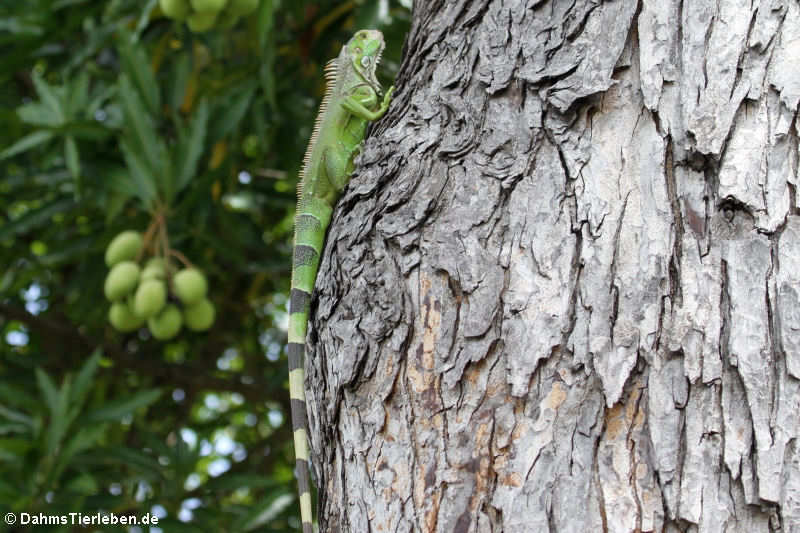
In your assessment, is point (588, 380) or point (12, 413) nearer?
point (588, 380)

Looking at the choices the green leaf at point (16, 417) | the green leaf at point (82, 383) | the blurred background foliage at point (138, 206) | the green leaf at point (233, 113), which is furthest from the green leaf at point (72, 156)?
the green leaf at point (16, 417)

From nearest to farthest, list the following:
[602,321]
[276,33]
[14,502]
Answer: [602,321], [14,502], [276,33]

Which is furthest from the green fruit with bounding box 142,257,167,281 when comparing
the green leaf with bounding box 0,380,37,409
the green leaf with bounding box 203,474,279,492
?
the green leaf with bounding box 203,474,279,492

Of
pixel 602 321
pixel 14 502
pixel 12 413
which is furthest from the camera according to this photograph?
pixel 12 413

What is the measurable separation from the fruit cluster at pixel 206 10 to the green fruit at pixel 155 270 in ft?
3.16

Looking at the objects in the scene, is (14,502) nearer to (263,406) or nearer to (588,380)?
(263,406)

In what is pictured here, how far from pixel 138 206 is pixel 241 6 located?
3.49 ft

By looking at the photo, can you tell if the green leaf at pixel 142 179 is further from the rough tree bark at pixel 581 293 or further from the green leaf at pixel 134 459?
the rough tree bark at pixel 581 293

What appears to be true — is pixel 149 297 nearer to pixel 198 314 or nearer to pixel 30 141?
pixel 198 314

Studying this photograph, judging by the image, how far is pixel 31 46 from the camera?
396 centimetres

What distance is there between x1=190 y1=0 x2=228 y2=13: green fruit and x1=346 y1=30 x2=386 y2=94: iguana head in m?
0.56

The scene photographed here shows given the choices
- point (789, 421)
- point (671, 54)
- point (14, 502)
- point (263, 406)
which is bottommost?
point (789, 421)

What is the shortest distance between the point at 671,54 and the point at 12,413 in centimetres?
318

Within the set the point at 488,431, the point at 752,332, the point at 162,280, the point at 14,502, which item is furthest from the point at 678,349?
the point at 14,502
